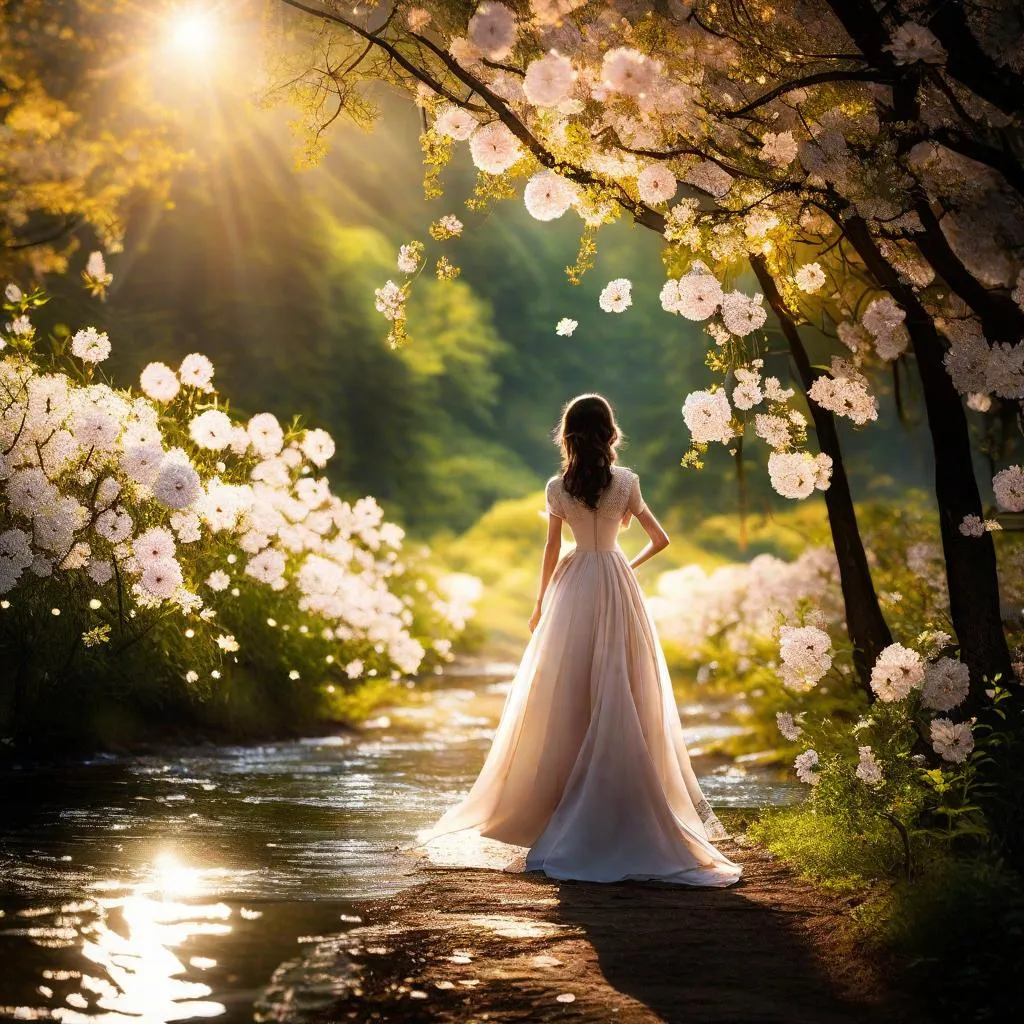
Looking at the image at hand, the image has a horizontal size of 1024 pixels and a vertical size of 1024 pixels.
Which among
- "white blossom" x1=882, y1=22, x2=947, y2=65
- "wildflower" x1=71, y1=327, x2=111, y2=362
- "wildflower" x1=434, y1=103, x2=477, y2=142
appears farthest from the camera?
"wildflower" x1=71, y1=327, x2=111, y2=362

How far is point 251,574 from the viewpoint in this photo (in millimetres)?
10188

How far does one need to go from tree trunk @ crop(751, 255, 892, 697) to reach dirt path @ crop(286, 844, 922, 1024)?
135 centimetres

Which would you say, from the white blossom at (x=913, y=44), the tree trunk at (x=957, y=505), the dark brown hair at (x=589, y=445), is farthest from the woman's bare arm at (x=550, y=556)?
the white blossom at (x=913, y=44)

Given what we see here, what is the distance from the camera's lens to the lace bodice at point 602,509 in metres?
6.64

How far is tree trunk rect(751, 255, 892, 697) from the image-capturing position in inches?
253

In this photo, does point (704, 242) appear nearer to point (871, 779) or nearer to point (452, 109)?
point (452, 109)

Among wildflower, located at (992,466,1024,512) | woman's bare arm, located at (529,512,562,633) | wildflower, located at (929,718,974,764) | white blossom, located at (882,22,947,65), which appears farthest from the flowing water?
white blossom, located at (882,22,947,65)

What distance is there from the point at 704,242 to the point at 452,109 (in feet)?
4.50

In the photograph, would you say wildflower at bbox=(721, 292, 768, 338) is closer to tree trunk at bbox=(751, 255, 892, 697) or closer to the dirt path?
tree trunk at bbox=(751, 255, 892, 697)

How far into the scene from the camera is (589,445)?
21.6 ft

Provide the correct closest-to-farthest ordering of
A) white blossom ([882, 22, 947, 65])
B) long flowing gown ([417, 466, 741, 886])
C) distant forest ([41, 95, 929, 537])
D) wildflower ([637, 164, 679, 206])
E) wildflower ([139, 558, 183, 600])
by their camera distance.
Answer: white blossom ([882, 22, 947, 65]), wildflower ([637, 164, 679, 206]), long flowing gown ([417, 466, 741, 886]), wildflower ([139, 558, 183, 600]), distant forest ([41, 95, 929, 537])

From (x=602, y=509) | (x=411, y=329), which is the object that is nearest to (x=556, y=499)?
(x=602, y=509)

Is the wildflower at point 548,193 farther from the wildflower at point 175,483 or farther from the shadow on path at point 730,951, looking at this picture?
the wildflower at point 175,483

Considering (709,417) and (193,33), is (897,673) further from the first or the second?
(193,33)
